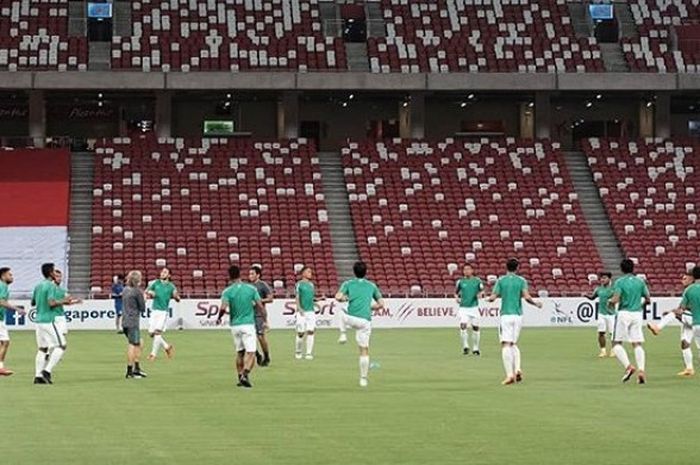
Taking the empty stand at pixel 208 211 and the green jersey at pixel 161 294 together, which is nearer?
the green jersey at pixel 161 294

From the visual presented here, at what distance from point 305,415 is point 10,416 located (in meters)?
4.07

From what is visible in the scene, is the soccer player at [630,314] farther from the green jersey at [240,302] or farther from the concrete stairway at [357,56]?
the concrete stairway at [357,56]

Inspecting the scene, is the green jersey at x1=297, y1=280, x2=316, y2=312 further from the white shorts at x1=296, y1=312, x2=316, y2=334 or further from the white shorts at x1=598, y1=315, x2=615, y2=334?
the white shorts at x1=598, y1=315, x2=615, y2=334

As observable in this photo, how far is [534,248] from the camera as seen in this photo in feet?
200

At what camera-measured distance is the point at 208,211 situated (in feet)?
204

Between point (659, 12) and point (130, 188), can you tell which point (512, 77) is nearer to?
point (659, 12)

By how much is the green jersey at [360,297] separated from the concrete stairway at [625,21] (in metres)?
46.2

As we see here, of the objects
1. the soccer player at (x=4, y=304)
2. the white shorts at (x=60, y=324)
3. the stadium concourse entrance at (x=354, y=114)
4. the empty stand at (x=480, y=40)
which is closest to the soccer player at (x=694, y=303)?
the white shorts at (x=60, y=324)

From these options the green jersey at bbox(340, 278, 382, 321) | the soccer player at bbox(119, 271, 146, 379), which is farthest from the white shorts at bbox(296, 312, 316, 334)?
the green jersey at bbox(340, 278, 382, 321)

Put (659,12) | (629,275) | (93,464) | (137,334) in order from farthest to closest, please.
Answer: (659,12) → (137,334) → (629,275) → (93,464)

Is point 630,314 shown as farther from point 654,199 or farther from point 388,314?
point 654,199

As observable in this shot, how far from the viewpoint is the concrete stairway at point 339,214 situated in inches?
2354

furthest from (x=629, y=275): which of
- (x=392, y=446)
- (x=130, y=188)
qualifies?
(x=130, y=188)

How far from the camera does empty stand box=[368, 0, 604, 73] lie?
218 ft
